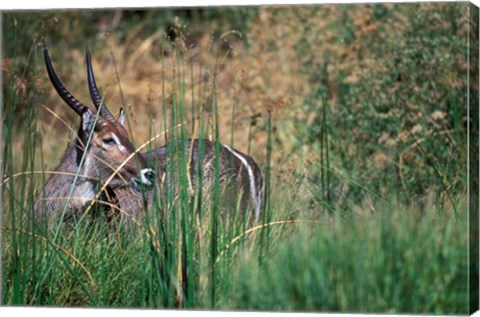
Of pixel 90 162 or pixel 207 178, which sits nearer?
pixel 207 178

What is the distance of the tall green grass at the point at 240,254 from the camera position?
5.78m

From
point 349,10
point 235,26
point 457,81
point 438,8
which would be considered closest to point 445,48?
point 438,8

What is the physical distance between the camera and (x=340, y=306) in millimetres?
5855

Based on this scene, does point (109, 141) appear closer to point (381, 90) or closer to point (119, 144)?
point (119, 144)

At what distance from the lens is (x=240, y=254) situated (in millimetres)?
6195

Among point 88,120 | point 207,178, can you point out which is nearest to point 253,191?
point 207,178

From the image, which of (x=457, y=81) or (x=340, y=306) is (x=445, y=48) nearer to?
(x=457, y=81)

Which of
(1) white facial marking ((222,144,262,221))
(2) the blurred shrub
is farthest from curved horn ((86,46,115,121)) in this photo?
(2) the blurred shrub

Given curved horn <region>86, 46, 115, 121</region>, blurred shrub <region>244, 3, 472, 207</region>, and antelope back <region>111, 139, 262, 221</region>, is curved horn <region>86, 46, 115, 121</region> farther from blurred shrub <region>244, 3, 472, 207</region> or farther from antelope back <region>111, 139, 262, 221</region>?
blurred shrub <region>244, 3, 472, 207</region>

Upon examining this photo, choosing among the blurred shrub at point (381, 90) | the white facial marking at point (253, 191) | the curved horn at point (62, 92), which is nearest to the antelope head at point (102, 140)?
the curved horn at point (62, 92)

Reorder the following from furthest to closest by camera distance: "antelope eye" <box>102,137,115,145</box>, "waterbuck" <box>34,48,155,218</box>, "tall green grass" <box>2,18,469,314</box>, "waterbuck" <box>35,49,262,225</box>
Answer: "antelope eye" <box>102,137,115,145</box>, "waterbuck" <box>34,48,155,218</box>, "waterbuck" <box>35,49,262,225</box>, "tall green grass" <box>2,18,469,314</box>

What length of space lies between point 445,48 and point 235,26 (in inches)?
121

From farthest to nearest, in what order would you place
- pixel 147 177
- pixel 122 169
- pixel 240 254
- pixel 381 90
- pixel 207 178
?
pixel 381 90 → pixel 207 178 → pixel 122 169 → pixel 147 177 → pixel 240 254

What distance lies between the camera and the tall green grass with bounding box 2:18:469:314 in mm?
5781
